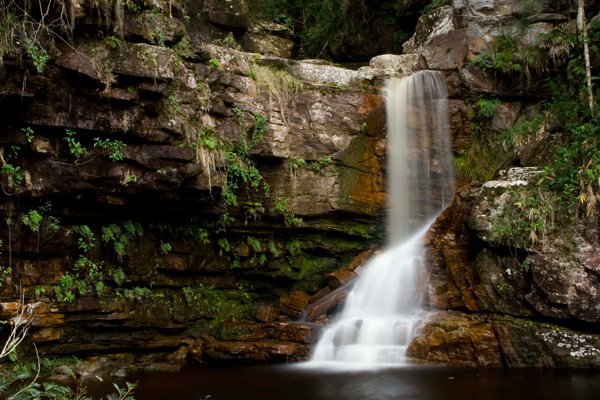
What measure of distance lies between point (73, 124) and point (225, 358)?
4.54 meters

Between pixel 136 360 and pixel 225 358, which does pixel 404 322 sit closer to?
pixel 225 358

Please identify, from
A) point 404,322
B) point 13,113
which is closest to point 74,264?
point 13,113

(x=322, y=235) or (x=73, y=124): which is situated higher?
→ (x=73, y=124)

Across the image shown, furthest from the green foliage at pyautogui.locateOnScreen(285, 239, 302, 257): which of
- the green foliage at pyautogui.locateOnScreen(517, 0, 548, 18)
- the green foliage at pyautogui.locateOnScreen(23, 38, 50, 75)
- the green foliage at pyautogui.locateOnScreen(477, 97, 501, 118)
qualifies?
the green foliage at pyautogui.locateOnScreen(517, 0, 548, 18)

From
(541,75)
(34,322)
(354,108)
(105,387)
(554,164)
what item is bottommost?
(105,387)

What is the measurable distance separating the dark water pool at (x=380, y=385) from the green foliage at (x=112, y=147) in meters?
3.49

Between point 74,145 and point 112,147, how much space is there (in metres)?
0.56

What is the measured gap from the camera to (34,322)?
28.3 feet

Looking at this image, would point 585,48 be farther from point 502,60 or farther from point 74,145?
point 74,145

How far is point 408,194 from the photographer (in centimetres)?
1175

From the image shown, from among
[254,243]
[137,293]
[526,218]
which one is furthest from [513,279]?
[137,293]

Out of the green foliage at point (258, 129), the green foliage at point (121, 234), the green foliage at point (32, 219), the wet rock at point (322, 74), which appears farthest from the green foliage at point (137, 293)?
the wet rock at point (322, 74)

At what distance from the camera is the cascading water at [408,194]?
966 cm

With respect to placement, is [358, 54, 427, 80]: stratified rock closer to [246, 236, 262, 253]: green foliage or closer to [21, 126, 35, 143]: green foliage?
[246, 236, 262, 253]: green foliage
